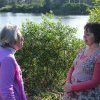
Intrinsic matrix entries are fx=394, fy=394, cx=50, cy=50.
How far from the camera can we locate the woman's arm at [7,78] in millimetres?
3340

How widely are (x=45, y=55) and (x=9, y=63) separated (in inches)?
167

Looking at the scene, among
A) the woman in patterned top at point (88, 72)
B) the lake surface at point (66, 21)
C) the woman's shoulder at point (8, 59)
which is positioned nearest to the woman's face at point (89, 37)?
the woman in patterned top at point (88, 72)

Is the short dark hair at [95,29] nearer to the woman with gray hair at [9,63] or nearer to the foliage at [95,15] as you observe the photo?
the woman with gray hair at [9,63]

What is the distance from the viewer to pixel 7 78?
3.36 m

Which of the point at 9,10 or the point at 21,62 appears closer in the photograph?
the point at 21,62

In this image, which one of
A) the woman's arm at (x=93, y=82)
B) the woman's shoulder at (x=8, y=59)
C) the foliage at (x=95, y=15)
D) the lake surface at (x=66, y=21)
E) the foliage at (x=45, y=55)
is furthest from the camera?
the lake surface at (x=66, y=21)

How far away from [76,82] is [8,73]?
0.74m

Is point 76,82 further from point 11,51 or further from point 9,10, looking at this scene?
point 9,10

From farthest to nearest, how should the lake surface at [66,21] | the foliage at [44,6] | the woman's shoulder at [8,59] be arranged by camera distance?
the foliage at [44,6]
the lake surface at [66,21]
the woman's shoulder at [8,59]

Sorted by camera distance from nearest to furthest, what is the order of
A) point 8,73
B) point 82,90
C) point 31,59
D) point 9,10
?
point 8,73, point 82,90, point 31,59, point 9,10

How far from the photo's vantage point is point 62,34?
300 inches

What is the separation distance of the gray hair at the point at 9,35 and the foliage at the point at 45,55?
408 cm

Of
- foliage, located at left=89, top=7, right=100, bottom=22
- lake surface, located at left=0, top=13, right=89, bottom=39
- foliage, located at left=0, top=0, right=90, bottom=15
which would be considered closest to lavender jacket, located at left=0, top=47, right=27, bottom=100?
lake surface, located at left=0, top=13, right=89, bottom=39

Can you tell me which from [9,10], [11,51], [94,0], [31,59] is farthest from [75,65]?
[9,10]
